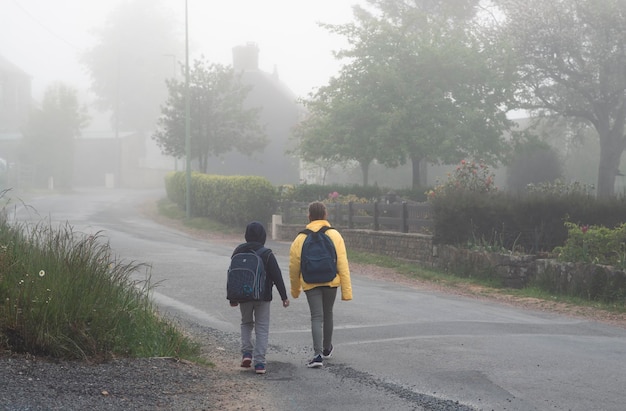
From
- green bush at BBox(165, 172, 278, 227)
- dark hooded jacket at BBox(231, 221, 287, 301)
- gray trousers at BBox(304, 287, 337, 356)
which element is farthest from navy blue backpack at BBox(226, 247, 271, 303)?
green bush at BBox(165, 172, 278, 227)

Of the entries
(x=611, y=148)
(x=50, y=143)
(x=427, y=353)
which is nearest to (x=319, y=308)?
(x=427, y=353)

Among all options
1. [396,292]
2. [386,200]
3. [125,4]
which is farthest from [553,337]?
[125,4]

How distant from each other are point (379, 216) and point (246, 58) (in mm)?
35580

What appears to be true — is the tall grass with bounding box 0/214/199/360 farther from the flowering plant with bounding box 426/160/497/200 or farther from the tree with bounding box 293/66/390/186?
the tree with bounding box 293/66/390/186

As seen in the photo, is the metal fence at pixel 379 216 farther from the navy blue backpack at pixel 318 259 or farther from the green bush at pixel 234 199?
the navy blue backpack at pixel 318 259

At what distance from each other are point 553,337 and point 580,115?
32.4 metres

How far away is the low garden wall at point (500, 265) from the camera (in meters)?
15.5

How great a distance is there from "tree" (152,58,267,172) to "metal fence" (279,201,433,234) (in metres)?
17.8

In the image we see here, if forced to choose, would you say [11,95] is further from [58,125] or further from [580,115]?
[580,115]

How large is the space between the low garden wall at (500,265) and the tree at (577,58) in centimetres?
Answer: 1778

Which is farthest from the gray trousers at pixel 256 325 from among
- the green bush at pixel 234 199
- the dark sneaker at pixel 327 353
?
the green bush at pixel 234 199

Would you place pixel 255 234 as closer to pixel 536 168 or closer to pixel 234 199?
pixel 234 199

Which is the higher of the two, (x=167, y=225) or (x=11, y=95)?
(x=11, y=95)

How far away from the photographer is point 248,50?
57344mm
